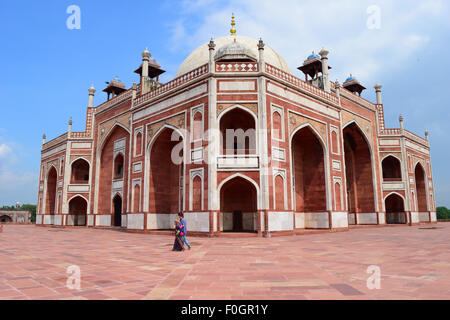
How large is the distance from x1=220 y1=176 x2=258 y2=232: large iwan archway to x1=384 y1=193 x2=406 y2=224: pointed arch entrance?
15205mm

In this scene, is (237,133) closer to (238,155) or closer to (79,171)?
(238,155)

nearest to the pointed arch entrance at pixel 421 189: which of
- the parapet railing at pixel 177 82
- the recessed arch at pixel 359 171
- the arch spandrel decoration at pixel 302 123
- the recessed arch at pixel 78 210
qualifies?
the recessed arch at pixel 359 171

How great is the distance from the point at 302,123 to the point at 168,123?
24.0ft

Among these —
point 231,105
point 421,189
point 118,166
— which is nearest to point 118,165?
point 118,166

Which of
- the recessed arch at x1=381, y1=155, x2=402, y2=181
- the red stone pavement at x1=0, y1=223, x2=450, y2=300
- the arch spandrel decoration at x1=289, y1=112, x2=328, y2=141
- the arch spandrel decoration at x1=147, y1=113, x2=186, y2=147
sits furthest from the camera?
the recessed arch at x1=381, y1=155, x2=402, y2=181

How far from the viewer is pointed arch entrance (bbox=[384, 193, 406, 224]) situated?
82.8 ft

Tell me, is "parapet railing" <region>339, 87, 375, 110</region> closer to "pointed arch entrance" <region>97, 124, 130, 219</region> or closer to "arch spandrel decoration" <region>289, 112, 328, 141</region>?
"arch spandrel decoration" <region>289, 112, 328, 141</region>

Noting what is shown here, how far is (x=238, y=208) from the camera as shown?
16.2 meters

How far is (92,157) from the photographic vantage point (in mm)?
25406

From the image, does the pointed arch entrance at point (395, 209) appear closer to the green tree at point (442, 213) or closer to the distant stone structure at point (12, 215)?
the distant stone structure at point (12, 215)

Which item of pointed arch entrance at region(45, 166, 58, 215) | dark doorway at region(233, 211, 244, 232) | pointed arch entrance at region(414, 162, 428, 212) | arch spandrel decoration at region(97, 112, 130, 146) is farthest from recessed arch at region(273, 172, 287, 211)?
pointed arch entrance at region(45, 166, 58, 215)

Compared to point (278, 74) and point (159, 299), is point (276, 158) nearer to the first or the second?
point (278, 74)
